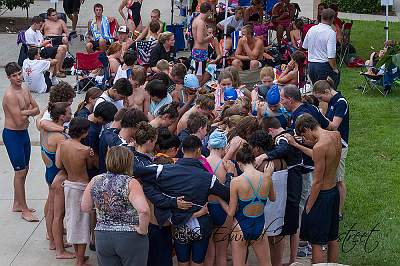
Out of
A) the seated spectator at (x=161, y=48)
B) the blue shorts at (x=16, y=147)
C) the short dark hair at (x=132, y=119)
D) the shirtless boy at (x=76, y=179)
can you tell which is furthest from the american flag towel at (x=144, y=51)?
the short dark hair at (x=132, y=119)

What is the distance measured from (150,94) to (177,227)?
2.59 m

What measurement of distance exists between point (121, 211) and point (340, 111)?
10.8 feet

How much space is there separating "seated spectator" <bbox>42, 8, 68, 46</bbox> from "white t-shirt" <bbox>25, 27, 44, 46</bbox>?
1.32 feet

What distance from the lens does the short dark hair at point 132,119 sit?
7.52m

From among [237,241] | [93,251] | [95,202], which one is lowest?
[93,251]

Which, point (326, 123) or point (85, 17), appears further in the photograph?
point (85, 17)

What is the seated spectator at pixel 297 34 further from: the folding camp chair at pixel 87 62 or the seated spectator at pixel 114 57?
the seated spectator at pixel 114 57

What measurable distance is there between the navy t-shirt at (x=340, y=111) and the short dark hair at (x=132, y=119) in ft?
7.88

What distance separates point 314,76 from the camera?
13039 millimetres

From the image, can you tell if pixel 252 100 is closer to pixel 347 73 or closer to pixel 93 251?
pixel 93 251

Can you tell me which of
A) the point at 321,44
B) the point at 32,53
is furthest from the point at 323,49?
the point at 32,53

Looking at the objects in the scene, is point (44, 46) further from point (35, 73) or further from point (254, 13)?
point (254, 13)

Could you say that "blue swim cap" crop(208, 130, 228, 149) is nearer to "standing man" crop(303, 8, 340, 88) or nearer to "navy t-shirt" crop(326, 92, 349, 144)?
"navy t-shirt" crop(326, 92, 349, 144)

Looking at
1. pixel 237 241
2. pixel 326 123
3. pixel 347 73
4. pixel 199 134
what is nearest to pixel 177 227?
pixel 237 241
